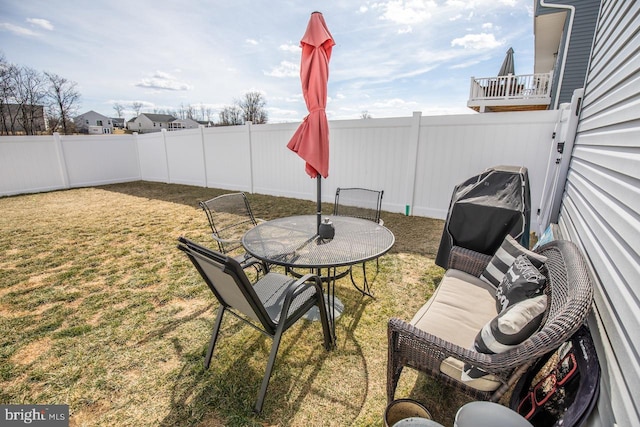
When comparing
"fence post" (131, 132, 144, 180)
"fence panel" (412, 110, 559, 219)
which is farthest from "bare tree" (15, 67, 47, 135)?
"fence panel" (412, 110, 559, 219)

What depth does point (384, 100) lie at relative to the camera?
1352 centimetres

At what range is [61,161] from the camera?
921cm

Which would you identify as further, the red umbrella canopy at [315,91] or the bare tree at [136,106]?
the bare tree at [136,106]

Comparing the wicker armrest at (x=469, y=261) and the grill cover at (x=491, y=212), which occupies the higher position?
the grill cover at (x=491, y=212)

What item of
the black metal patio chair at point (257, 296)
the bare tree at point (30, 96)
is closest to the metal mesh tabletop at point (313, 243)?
the black metal patio chair at point (257, 296)

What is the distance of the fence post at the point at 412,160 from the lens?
5.26 m

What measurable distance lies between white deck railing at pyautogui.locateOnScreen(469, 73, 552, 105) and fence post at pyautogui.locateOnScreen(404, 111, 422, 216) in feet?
15.5

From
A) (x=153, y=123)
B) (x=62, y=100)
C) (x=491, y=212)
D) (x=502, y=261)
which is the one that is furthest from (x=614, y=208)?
(x=153, y=123)

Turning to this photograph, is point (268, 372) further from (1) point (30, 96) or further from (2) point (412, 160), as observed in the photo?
(1) point (30, 96)

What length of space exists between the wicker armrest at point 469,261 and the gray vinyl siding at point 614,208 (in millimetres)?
640

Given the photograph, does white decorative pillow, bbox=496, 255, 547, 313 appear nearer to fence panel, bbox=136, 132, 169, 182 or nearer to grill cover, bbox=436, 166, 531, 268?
grill cover, bbox=436, 166, 531, 268

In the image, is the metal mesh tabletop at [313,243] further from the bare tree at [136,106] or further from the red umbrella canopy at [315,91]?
the bare tree at [136,106]

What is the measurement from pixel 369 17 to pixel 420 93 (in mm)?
5729

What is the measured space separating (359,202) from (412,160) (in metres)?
2.23
